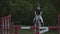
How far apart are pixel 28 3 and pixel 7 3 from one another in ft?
5.48

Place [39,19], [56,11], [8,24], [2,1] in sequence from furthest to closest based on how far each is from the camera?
[56,11]
[2,1]
[39,19]
[8,24]

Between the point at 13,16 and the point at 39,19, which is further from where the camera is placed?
the point at 13,16

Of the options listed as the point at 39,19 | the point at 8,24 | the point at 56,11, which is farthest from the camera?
the point at 56,11

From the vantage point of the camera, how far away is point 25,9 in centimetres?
2164

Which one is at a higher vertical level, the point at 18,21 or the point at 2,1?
the point at 2,1

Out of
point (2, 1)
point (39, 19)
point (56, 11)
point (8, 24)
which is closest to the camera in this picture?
point (8, 24)

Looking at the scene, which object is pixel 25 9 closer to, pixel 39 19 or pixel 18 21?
pixel 18 21

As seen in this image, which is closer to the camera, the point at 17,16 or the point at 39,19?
the point at 39,19

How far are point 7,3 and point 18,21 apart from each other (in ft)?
5.77

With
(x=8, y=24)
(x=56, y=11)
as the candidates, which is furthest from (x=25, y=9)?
(x=8, y=24)

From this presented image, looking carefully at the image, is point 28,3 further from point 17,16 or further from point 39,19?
point 39,19

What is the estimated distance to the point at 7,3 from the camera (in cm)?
2128

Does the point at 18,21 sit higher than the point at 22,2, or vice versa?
the point at 22,2

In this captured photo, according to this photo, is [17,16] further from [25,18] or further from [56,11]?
[56,11]
